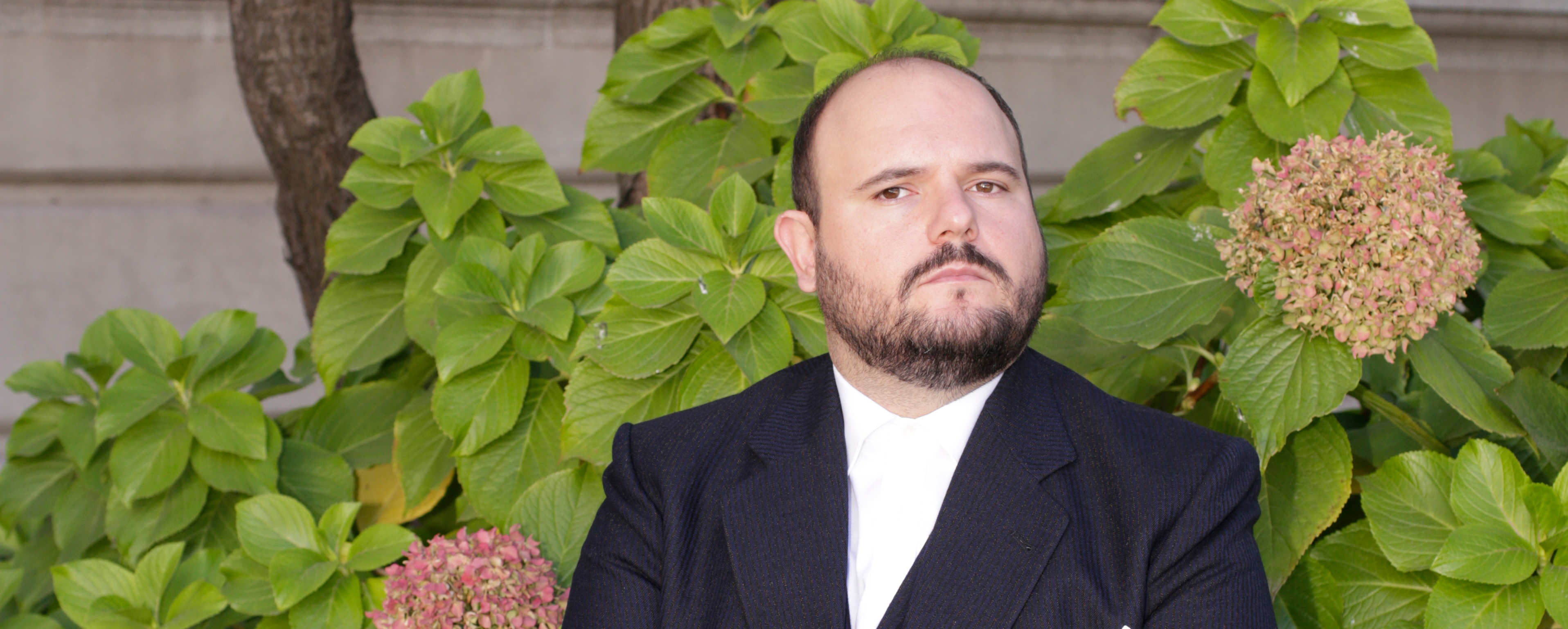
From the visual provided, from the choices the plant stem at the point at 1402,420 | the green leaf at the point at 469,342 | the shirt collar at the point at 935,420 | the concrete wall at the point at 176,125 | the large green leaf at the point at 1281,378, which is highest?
the large green leaf at the point at 1281,378

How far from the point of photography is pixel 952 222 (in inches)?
42.1

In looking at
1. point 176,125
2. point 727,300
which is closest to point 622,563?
point 727,300

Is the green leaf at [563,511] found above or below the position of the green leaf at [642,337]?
below

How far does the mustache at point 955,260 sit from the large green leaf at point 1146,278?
0.39m

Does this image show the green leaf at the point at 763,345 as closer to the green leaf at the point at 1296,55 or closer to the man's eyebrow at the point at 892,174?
the man's eyebrow at the point at 892,174

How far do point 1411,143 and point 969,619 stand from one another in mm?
1022

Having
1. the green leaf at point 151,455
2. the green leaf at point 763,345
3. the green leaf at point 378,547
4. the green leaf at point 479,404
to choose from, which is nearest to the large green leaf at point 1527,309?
the green leaf at point 763,345

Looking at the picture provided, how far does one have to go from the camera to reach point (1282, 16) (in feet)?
5.35

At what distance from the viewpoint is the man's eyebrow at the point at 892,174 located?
1.13 meters

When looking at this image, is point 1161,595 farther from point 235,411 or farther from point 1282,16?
point 235,411

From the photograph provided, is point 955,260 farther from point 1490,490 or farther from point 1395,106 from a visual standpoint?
point 1395,106

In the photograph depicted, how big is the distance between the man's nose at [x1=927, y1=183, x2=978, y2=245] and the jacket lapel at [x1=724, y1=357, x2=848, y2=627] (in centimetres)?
24

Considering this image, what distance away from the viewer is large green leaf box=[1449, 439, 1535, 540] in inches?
49.6

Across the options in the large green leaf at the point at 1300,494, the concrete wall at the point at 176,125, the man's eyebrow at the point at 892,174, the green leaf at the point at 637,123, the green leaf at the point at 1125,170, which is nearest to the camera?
the man's eyebrow at the point at 892,174
